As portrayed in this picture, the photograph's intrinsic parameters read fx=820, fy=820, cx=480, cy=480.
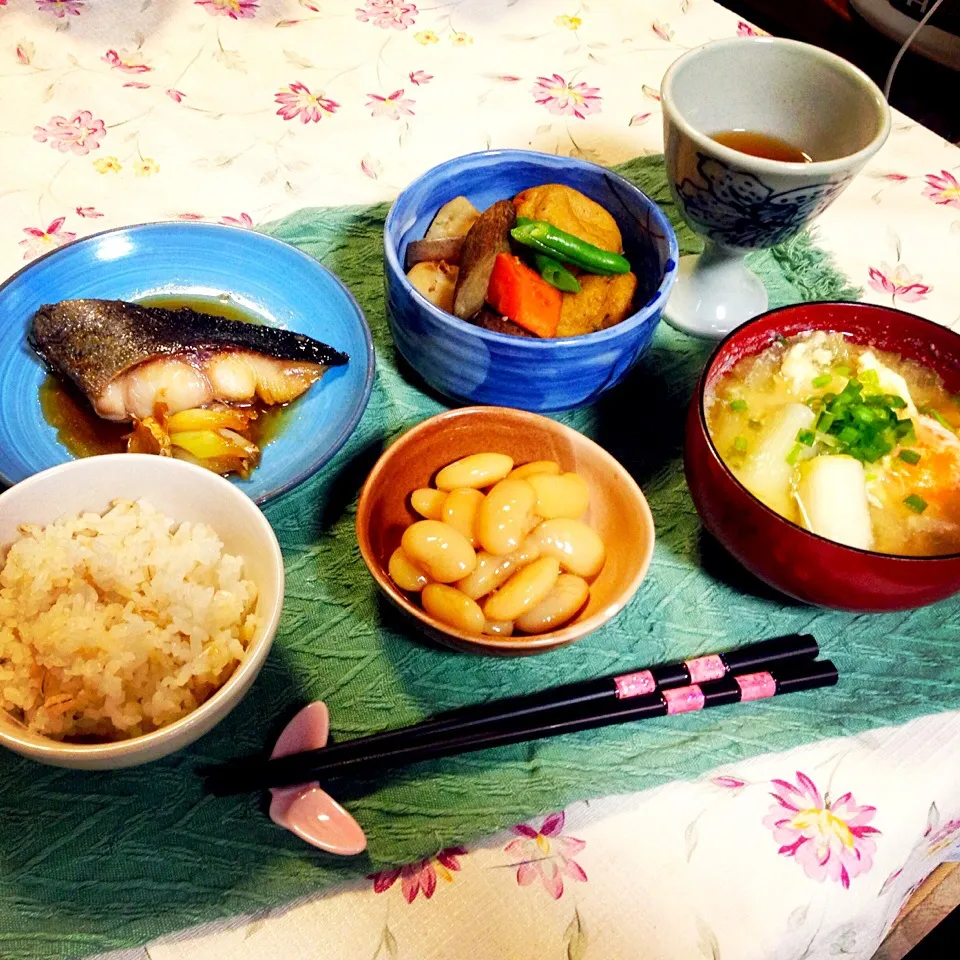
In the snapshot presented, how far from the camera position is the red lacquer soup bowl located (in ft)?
2.87

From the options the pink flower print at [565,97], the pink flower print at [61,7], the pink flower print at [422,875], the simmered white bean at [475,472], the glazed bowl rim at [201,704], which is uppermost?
the pink flower print at [61,7]

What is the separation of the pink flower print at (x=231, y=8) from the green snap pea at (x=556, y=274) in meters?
A: 1.10

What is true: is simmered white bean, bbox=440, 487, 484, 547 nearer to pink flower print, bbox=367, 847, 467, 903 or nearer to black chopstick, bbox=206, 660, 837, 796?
black chopstick, bbox=206, 660, 837, 796

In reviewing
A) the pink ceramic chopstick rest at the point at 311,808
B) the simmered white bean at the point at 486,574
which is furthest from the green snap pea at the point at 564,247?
the pink ceramic chopstick rest at the point at 311,808

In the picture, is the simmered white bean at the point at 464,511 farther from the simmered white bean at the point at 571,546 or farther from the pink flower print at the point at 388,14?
the pink flower print at the point at 388,14

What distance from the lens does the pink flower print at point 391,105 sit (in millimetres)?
1704

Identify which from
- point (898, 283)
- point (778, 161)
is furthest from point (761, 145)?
point (898, 283)

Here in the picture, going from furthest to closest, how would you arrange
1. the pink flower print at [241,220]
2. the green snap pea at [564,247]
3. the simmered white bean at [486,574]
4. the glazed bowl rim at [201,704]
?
the pink flower print at [241,220], the green snap pea at [564,247], the simmered white bean at [486,574], the glazed bowl rim at [201,704]

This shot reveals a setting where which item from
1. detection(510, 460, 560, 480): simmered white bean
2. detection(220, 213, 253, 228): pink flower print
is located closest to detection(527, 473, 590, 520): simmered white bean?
detection(510, 460, 560, 480): simmered white bean

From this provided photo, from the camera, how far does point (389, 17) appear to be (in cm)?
187

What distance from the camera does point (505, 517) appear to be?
95 centimetres

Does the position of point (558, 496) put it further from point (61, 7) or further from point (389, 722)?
point (61, 7)

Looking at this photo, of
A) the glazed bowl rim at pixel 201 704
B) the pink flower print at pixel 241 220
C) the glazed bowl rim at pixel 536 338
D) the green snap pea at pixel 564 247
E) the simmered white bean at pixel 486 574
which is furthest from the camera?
the pink flower print at pixel 241 220

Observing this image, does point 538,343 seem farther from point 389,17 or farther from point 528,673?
point 389,17
